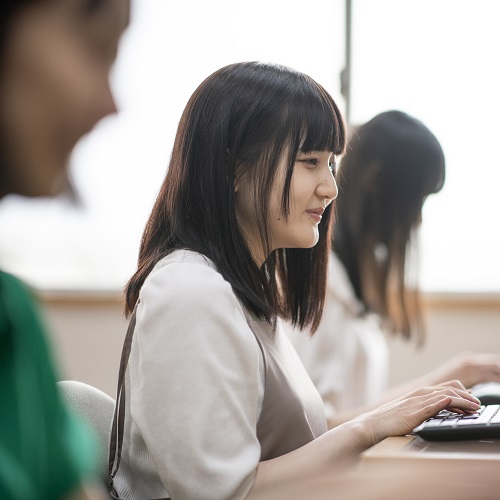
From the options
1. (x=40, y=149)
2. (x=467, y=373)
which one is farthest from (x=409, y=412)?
(x=40, y=149)

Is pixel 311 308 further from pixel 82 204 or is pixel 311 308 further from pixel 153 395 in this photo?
pixel 82 204

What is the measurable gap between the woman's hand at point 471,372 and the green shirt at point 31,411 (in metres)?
1.17

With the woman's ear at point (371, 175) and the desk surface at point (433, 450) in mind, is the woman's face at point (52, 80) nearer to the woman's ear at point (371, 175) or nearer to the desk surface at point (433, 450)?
the desk surface at point (433, 450)

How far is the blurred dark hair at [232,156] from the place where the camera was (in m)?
1.17

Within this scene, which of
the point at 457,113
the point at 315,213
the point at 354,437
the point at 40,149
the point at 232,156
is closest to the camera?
the point at 40,149

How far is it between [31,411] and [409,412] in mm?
665

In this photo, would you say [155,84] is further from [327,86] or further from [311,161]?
[311,161]

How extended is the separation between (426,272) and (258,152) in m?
1.97

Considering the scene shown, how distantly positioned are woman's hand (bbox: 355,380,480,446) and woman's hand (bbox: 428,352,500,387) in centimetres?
49

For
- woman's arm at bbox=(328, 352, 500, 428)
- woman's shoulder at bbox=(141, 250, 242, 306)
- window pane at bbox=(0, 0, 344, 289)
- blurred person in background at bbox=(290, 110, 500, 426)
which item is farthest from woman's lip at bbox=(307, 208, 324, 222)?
window pane at bbox=(0, 0, 344, 289)

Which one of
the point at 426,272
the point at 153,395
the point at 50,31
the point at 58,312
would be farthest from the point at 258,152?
the point at 58,312

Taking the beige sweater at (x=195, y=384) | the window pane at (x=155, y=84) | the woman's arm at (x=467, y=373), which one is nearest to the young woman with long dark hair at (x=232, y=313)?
the beige sweater at (x=195, y=384)

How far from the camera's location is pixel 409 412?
3.63 feet

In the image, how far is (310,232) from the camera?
1287 mm
